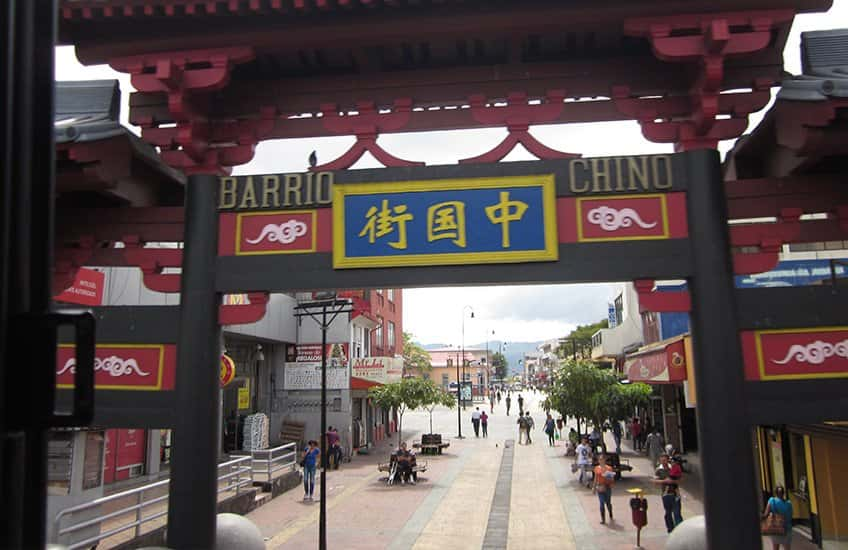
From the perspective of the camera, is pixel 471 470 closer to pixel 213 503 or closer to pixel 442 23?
pixel 213 503

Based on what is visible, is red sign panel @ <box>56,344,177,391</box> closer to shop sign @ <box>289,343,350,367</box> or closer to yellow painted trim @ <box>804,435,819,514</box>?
yellow painted trim @ <box>804,435,819,514</box>

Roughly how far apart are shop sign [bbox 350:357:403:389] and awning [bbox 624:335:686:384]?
10760mm

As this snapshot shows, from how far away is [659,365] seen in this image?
60.7 ft

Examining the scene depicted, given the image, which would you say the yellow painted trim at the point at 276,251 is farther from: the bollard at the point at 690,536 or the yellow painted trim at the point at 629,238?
the bollard at the point at 690,536

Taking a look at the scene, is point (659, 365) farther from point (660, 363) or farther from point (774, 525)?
point (774, 525)

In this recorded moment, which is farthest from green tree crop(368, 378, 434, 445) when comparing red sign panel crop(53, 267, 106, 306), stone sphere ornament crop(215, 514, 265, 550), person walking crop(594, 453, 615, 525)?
stone sphere ornament crop(215, 514, 265, 550)

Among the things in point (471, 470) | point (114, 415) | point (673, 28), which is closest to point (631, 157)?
point (673, 28)

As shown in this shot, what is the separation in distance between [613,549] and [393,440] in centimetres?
2491

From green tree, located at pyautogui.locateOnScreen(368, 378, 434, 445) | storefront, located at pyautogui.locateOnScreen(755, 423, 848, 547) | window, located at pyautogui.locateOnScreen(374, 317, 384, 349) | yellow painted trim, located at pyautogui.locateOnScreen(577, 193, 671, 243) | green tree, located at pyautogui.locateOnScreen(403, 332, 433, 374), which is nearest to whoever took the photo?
yellow painted trim, located at pyautogui.locateOnScreen(577, 193, 671, 243)

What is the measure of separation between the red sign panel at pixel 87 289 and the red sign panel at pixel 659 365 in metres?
12.8

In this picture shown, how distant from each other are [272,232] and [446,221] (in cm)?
187

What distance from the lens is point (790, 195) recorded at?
6801 millimetres

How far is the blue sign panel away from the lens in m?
6.71

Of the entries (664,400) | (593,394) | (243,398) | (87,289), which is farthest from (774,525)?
(243,398)
